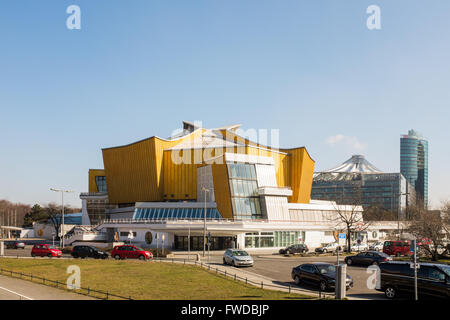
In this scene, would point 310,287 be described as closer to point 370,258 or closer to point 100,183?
point 370,258

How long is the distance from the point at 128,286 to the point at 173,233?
125ft

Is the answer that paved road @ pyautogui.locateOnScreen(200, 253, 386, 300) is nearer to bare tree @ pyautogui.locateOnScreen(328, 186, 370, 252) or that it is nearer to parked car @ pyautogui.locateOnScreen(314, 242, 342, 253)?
parked car @ pyautogui.locateOnScreen(314, 242, 342, 253)

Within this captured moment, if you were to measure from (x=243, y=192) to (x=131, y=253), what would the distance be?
28587 millimetres

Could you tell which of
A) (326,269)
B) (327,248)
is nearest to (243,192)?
(327,248)

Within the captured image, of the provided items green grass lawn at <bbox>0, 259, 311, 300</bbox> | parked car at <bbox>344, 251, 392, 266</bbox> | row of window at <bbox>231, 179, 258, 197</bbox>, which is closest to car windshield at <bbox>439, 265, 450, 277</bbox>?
green grass lawn at <bbox>0, 259, 311, 300</bbox>

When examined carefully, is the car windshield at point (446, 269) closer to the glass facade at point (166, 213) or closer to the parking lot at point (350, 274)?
the parking lot at point (350, 274)

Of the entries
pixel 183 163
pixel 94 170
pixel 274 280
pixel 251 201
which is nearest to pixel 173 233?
pixel 251 201

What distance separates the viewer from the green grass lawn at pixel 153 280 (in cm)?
2488

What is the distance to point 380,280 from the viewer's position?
85.4 feet

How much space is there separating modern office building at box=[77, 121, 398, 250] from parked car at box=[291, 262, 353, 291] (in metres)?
33.6

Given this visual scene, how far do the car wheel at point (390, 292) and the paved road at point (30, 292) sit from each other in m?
16.3

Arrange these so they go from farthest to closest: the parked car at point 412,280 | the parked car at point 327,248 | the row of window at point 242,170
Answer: the row of window at point 242,170, the parked car at point 327,248, the parked car at point 412,280

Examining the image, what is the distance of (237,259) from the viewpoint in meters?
40.0

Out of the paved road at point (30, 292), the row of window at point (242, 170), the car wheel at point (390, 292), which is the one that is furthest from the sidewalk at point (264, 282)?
the row of window at point (242, 170)
